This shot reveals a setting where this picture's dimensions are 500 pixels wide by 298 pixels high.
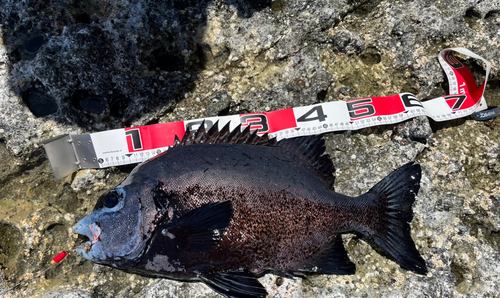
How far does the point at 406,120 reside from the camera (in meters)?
3.03

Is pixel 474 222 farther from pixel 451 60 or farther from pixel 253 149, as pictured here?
pixel 253 149

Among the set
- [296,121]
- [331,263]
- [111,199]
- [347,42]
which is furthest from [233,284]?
[347,42]

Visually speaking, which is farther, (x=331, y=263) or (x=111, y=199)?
(x=331, y=263)

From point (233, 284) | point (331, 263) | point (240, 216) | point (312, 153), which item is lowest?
point (331, 263)

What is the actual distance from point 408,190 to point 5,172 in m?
3.34

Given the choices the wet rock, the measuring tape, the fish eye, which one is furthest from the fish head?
the wet rock

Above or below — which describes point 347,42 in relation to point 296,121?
above

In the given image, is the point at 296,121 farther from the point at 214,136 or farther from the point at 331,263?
the point at 331,263

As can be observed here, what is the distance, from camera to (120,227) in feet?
6.91

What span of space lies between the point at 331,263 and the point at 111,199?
1.63 m

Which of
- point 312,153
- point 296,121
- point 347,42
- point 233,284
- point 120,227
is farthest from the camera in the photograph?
point 347,42

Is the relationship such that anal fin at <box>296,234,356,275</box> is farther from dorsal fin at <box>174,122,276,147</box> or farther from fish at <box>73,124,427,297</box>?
dorsal fin at <box>174,122,276,147</box>

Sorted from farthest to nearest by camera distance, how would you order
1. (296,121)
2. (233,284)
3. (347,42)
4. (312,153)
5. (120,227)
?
1. (347,42)
2. (296,121)
3. (312,153)
4. (233,284)
5. (120,227)

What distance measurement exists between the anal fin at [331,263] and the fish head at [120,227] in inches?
45.6
